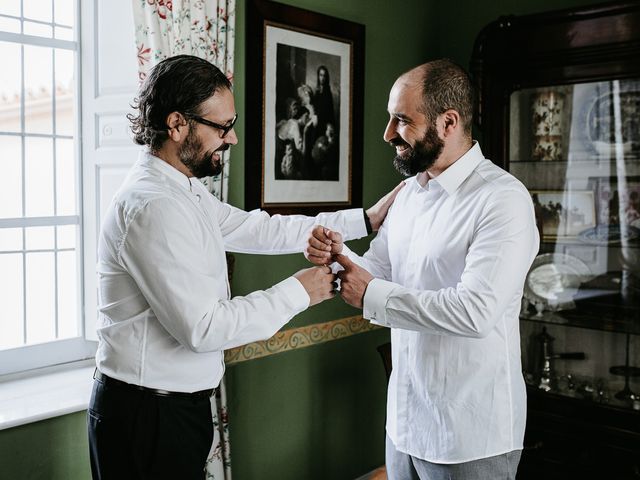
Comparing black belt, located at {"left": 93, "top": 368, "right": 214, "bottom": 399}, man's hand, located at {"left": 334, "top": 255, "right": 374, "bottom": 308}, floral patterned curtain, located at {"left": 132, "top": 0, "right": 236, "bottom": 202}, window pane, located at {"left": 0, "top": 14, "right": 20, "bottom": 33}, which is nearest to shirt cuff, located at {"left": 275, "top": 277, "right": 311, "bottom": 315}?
man's hand, located at {"left": 334, "top": 255, "right": 374, "bottom": 308}

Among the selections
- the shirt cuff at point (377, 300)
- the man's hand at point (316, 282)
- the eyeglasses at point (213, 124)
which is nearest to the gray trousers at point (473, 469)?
the shirt cuff at point (377, 300)

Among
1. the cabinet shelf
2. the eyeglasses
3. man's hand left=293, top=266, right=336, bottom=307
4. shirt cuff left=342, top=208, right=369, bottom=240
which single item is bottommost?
the cabinet shelf

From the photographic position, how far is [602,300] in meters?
3.13

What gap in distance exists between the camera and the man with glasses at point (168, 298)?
1.73 meters

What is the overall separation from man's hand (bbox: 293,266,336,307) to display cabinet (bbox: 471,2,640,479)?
1.54 meters

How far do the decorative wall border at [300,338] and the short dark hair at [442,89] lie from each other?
1400 mm

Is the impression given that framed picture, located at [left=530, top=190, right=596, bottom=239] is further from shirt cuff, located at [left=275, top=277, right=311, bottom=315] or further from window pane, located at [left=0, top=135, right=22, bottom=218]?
window pane, located at [left=0, top=135, right=22, bottom=218]

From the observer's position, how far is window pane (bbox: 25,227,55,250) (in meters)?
2.71

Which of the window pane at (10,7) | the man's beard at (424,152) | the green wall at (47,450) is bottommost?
the green wall at (47,450)

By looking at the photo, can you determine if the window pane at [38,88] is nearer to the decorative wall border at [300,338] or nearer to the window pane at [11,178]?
the window pane at [11,178]

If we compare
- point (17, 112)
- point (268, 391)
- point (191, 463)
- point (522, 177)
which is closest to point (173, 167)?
point (191, 463)

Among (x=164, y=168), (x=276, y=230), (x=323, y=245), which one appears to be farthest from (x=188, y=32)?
(x=323, y=245)

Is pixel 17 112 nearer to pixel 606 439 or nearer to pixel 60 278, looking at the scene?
pixel 60 278

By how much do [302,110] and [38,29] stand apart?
1136mm
